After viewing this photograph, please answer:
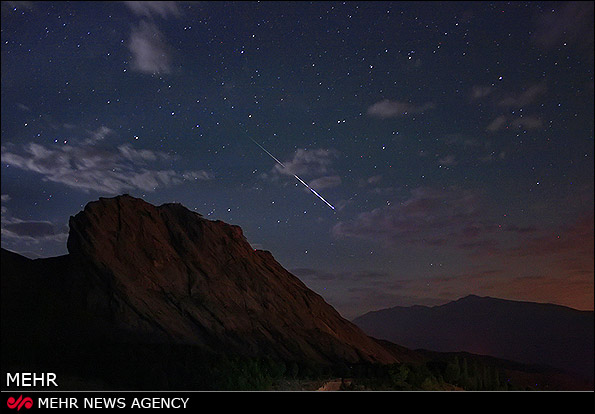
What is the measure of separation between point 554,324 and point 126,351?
29.9 metres

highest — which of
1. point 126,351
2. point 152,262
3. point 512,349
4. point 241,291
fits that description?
point 152,262

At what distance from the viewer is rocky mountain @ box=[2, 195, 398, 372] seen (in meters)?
18.9

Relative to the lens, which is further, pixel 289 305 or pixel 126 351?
pixel 289 305

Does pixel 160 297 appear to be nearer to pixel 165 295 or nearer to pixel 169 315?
pixel 165 295

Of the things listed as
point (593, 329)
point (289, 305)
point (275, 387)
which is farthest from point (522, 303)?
point (275, 387)

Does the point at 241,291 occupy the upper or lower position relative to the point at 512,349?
upper

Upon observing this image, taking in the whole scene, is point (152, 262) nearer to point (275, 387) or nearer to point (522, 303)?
point (275, 387)

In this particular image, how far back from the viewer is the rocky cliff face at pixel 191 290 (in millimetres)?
19766

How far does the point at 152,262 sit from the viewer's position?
22250mm
